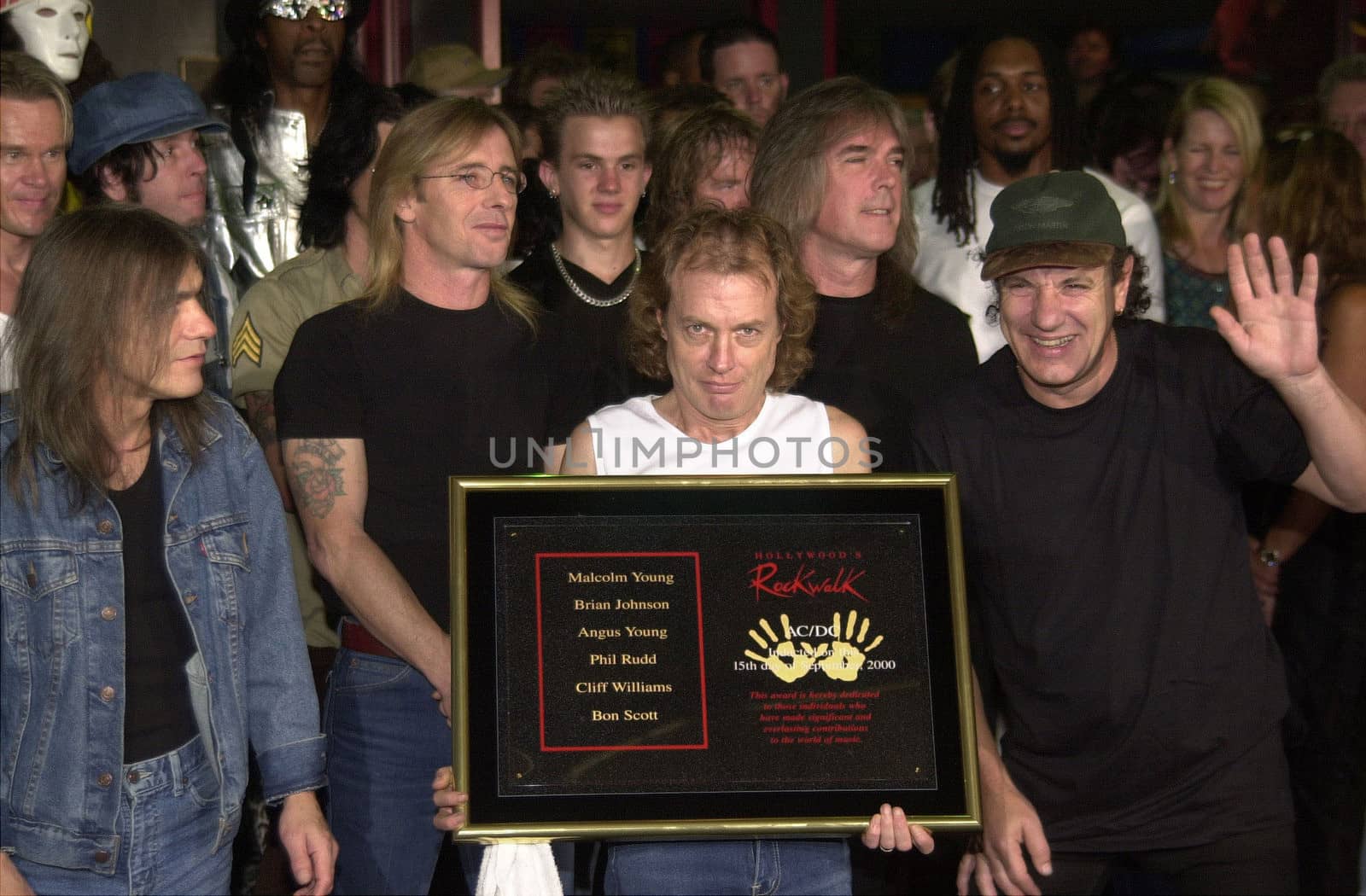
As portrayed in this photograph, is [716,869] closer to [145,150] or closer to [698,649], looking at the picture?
[698,649]

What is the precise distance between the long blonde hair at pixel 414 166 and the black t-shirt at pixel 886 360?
731 mm

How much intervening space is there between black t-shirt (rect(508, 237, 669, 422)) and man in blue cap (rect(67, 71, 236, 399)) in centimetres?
91

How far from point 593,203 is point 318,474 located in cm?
126

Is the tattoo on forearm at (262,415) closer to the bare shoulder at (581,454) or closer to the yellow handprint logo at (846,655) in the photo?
the bare shoulder at (581,454)

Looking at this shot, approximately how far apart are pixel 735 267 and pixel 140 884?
1.66 metres

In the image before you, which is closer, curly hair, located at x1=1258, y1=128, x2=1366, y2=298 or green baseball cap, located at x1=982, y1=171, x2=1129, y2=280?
green baseball cap, located at x1=982, y1=171, x2=1129, y2=280

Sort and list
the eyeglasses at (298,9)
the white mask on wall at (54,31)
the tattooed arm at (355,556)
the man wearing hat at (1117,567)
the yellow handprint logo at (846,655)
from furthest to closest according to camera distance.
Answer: the eyeglasses at (298,9) → the white mask on wall at (54,31) → the tattooed arm at (355,556) → the man wearing hat at (1117,567) → the yellow handprint logo at (846,655)

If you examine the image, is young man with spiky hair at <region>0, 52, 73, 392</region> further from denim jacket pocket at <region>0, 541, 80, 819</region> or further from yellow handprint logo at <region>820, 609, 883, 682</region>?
Answer: yellow handprint logo at <region>820, 609, 883, 682</region>

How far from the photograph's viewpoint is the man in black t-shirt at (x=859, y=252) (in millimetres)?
3801

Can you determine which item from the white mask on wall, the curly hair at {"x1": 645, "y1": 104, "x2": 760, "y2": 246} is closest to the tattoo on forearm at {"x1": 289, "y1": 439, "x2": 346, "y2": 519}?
the curly hair at {"x1": 645, "y1": 104, "x2": 760, "y2": 246}

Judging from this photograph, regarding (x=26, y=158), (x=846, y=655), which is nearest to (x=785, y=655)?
(x=846, y=655)

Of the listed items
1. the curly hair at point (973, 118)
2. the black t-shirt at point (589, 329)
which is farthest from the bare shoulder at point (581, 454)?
the curly hair at point (973, 118)

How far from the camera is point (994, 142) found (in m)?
5.06

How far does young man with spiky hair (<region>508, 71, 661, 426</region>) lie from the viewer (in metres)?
4.16
